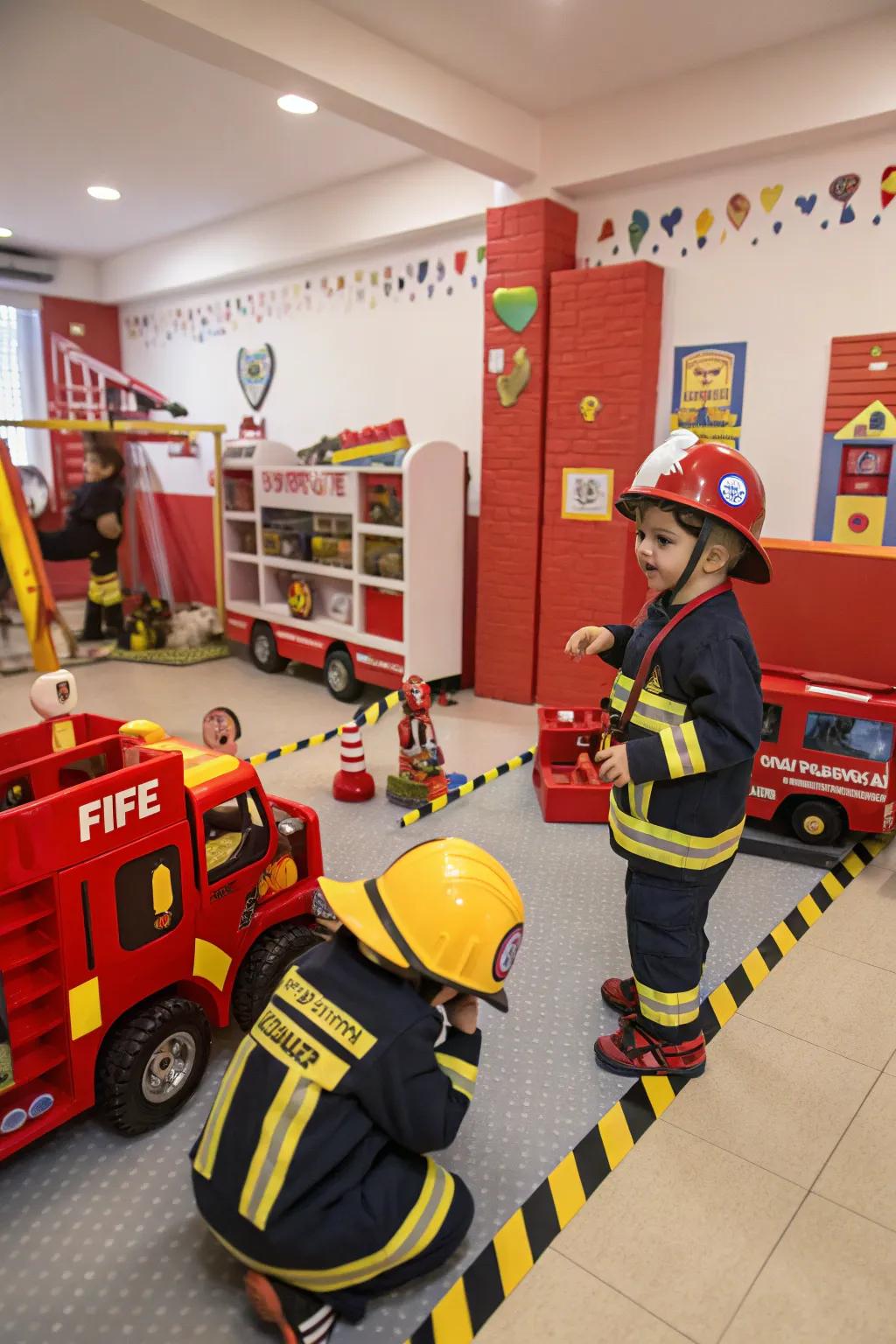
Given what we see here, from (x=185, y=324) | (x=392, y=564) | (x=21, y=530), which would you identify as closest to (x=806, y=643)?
(x=392, y=564)

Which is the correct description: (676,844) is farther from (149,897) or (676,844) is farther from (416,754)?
(416,754)

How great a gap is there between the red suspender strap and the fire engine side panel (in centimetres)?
131

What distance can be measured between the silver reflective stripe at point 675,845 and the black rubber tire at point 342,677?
4.34 meters

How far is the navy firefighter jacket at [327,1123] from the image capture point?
5.73 ft

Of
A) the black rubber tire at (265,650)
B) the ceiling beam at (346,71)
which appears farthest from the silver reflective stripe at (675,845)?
the black rubber tire at (265,650)

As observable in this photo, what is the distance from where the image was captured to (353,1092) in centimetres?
175

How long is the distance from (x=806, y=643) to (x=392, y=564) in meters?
3.04

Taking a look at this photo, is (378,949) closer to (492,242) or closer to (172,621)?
(492,242)

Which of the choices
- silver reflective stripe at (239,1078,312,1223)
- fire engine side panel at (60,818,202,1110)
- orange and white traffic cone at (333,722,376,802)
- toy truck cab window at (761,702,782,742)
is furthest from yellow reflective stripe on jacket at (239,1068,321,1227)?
toy truck cab window at (761,702,782,742)

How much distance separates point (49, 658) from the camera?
642 centimetres

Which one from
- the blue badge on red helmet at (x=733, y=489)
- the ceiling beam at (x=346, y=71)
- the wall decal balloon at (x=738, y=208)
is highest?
the ceiling beam at (x=346, y=71)

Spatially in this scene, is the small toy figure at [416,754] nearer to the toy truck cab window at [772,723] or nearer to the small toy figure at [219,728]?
the small toy figure at [219,728]

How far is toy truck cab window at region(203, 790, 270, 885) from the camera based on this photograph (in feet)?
8.94

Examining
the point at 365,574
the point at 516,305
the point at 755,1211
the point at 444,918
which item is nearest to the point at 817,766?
the point at 755,1211
